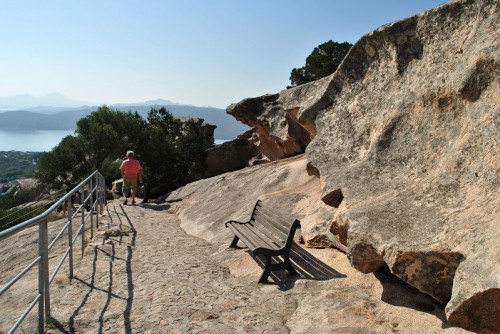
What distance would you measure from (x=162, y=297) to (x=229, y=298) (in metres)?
0.91

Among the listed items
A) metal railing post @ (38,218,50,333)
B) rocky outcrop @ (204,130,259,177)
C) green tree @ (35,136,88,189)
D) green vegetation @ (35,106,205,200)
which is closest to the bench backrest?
metal railing post @ (38,218,50,333)

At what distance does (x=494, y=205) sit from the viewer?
15.0 ft

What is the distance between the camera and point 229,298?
5.91 metres

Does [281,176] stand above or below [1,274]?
above

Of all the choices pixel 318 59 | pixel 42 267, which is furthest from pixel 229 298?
pixel 318 59

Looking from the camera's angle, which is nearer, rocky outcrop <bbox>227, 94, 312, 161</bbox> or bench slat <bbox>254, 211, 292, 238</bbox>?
bench slat <bbox>254, 211, 292, 238</bbox>

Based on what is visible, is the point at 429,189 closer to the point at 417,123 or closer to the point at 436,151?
the point at 436,151

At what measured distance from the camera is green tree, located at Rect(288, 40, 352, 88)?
123 feet

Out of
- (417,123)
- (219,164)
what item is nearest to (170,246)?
(417,123)

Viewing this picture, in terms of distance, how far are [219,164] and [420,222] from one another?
3112 cm

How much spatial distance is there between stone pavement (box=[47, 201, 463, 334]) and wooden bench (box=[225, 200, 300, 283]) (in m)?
0.24

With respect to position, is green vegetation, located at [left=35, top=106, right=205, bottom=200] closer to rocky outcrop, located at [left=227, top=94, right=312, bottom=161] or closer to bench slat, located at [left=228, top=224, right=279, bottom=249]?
rocky outcrop, located at [left=227, top=94, right=312, bottom=161]

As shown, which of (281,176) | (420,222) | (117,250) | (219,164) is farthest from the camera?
(219,164)

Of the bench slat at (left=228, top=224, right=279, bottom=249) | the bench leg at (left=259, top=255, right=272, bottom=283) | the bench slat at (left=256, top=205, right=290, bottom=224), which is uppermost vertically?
the bench slat at (left=256, top=205, right=290, bottom=224)
